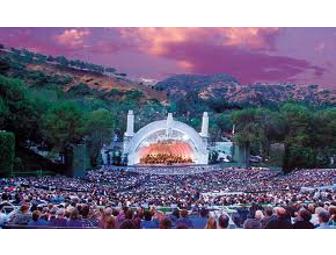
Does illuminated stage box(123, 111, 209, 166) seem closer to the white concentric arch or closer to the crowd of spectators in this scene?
the white concentric arch

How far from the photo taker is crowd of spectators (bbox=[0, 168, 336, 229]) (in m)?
8.75

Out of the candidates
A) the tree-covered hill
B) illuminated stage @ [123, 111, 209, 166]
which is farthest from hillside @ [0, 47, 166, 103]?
illuminated stage @ [123, 111, 209, 166]

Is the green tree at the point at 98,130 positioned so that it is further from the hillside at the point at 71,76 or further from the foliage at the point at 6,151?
the foliage at the point at 6,151

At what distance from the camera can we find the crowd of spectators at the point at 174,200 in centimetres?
875

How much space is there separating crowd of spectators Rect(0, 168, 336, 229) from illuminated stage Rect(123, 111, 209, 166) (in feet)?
0.68

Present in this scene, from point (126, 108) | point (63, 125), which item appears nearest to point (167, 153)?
point (126, 108)

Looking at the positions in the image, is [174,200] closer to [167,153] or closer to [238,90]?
[167,153]

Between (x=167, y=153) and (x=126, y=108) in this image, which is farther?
(x=167, y=153)

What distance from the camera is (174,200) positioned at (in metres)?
9.02

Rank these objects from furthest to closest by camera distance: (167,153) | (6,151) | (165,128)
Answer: (167,153) < (165,128) < (6,151)

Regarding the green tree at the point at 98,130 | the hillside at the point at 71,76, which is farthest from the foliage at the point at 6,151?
the green tree at the point at 98,130

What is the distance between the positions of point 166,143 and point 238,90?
1.28m
